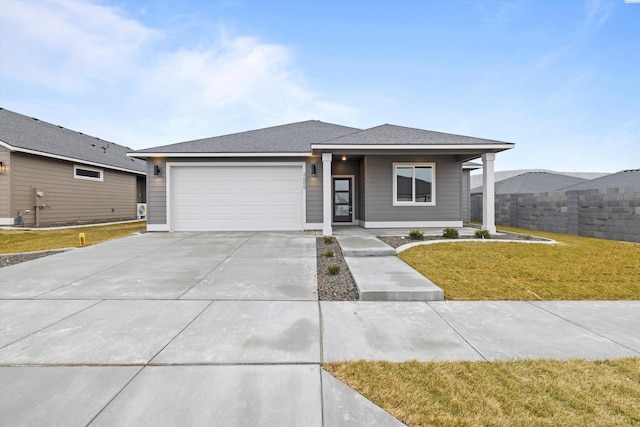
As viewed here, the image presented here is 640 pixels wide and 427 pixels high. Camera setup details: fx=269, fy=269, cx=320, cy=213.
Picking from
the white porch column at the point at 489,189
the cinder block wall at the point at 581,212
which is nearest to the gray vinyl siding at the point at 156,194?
the white porch column at the point at 489,189

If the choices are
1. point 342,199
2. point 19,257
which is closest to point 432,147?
point 342,199

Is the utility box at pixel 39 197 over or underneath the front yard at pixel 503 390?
over

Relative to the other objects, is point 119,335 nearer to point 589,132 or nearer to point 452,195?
point 452,195

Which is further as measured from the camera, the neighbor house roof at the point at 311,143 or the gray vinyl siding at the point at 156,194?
the gray vinyl siding at the point at 156,194

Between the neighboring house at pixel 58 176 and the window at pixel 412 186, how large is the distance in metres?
14.9

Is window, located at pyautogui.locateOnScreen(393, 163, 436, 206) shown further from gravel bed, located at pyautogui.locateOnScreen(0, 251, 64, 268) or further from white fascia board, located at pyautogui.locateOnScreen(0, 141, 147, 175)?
white fascia board, located at pyautogui.locateOnScreen(0, 141, 147, 175)

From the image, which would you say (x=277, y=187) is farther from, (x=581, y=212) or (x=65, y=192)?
(x=65, y=192)

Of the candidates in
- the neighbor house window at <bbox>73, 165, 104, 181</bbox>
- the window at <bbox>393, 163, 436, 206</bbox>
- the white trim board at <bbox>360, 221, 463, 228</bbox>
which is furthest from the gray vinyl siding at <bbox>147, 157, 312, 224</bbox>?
the neighbor house window at <bbox>73, 165, 104, 181</bbox>

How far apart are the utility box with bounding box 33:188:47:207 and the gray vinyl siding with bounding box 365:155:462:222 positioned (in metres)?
14.0

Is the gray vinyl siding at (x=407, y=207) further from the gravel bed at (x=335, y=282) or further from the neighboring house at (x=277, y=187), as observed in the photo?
the gravel bed at (x=335, y=282)

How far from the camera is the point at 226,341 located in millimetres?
2494

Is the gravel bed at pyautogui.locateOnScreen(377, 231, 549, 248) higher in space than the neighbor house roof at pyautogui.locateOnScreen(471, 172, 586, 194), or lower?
lower

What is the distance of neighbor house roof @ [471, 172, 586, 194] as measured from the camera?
62.4ft

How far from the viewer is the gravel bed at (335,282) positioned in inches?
147
